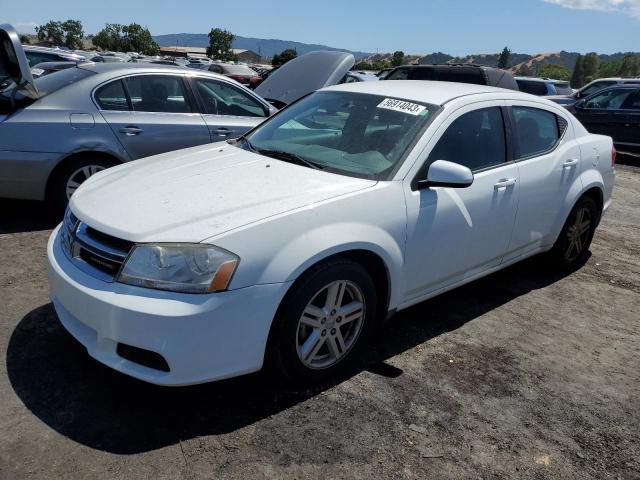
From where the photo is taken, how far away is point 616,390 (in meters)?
3.21

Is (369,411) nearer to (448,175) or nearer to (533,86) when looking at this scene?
(448,175)

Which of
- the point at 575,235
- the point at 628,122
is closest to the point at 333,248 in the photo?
the point at 575,235

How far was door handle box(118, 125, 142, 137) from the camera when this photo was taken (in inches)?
207

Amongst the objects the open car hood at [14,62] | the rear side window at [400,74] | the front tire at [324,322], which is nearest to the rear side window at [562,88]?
the rear side window at [400,74]

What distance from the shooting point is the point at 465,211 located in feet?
11.3

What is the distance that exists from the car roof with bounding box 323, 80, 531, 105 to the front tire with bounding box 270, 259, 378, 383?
1.39 m

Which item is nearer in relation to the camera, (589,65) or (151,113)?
(151,113)

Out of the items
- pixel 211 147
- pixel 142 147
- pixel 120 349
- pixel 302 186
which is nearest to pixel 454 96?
pixel 302 186

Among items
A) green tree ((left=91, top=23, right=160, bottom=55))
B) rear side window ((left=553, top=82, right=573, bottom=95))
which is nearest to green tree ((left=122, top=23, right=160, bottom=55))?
green tree ((left=91, top=23, right=160, bottom=55))

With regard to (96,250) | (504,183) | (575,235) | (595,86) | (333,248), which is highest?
(595,86)

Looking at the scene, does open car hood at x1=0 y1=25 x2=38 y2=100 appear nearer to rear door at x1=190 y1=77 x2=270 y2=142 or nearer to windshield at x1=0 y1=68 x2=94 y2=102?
windshield at x1=0 y1=68 x2=94 y2=102

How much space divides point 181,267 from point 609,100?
12.5 meters

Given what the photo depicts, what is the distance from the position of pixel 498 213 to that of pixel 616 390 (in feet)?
4.27

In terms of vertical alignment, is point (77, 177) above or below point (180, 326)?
below
